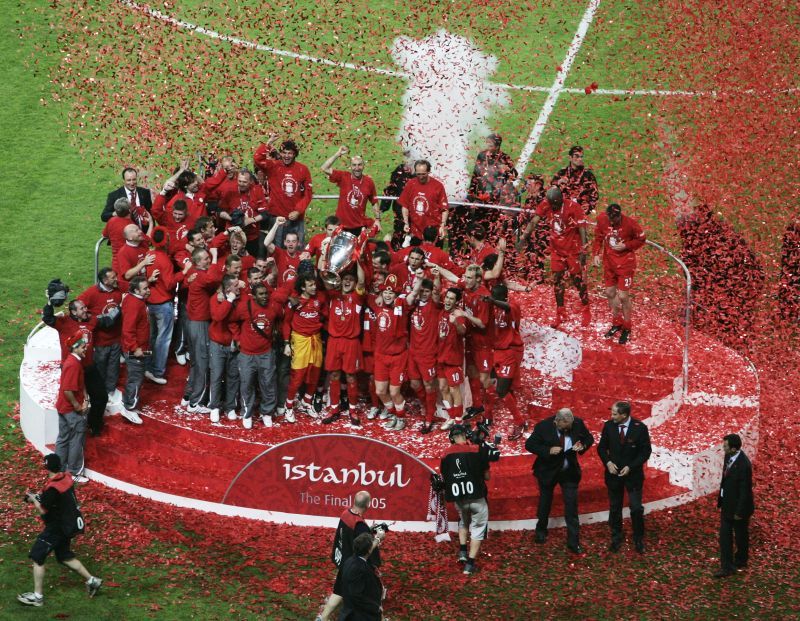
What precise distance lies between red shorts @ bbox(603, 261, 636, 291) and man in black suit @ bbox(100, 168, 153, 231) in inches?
220

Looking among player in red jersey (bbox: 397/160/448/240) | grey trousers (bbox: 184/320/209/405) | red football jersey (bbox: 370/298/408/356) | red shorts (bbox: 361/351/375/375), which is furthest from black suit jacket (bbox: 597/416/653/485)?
grey trousers (bbox: 184/320/209/405)

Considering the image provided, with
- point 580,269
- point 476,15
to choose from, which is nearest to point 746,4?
point 476,15

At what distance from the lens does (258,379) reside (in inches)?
616

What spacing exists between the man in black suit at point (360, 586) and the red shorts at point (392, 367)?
371cm

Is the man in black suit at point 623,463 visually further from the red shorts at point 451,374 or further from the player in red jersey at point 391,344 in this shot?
the player in red jersey at point 391,344

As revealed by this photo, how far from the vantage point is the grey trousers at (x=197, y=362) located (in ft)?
51.6

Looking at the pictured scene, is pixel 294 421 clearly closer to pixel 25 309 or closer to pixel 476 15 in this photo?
pixel 25 309

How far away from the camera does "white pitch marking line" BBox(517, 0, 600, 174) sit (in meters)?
23.1

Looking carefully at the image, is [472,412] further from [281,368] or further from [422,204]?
[422,204]

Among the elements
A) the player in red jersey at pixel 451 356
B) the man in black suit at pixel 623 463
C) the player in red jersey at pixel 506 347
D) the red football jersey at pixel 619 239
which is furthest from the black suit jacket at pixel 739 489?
the red football jersey at pixel 619 239

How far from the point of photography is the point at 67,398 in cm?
1472

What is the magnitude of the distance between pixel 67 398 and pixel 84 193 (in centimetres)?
815

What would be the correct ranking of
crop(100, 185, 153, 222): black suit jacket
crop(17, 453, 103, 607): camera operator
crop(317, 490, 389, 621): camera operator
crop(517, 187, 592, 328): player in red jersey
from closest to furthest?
crop(317, 490, 389, 621): camera operator, crop(17, 453, 103, 607): camera operator, crop(517, 187, 592, 328): player in red jersey, crop(100, 185, 153, 222): black suit jacket

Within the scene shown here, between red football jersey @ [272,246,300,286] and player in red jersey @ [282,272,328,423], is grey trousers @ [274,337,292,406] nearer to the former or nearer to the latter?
player in red jersey @ [282,272,328,423]
